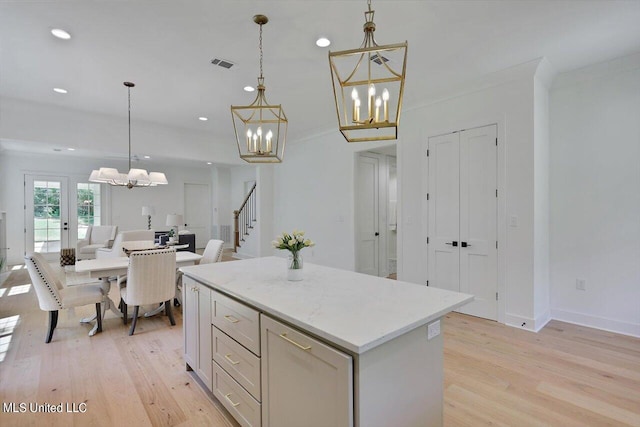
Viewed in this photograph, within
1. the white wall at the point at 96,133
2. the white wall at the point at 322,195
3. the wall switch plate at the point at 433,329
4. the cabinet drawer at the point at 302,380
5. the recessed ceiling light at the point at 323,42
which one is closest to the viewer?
the cabinet drawer at the point at 302,380

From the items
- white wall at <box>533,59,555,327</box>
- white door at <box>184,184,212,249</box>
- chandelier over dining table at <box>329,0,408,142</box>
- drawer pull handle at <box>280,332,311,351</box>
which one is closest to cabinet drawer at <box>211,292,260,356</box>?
drawer pull handle at <box>280,332,311,351</box>

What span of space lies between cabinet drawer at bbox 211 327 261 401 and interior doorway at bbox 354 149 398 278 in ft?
11.5

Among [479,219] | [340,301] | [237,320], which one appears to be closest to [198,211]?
[479,219]

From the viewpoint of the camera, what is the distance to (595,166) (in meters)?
3.40

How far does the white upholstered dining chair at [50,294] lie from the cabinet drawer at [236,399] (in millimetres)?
2149

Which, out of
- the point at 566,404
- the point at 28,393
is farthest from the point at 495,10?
the point at 28,393

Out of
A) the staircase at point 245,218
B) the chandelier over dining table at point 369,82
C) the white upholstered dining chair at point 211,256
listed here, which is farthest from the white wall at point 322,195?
the white upholstered dining chair at point 211,256

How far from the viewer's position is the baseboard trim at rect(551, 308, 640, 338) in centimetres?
321

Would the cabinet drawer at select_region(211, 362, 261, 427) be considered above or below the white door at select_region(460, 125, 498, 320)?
below

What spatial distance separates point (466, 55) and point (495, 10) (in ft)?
2.33

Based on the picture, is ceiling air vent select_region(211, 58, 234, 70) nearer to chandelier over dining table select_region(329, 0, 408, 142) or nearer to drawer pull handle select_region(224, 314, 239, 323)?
chandelier over dining table select_region(329, 0, 408, 142)

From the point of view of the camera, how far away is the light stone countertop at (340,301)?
124 cm

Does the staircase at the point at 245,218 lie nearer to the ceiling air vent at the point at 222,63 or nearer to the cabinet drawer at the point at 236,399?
the ceiling air vent at the point at 222,63

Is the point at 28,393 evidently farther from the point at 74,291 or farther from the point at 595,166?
the point at 595,166
